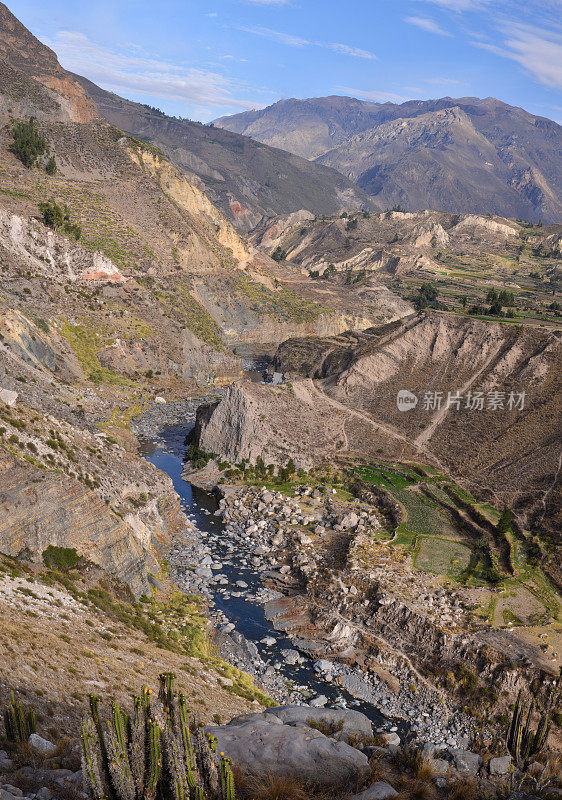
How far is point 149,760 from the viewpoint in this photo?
13094 mm

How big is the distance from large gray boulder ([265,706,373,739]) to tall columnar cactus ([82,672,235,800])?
22.9ft

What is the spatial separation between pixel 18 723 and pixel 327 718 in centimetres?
1064

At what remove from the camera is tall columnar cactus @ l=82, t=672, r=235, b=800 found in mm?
12469

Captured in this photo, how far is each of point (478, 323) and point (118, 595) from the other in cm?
5600

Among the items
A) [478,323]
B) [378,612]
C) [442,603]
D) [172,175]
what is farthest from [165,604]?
[172,175]

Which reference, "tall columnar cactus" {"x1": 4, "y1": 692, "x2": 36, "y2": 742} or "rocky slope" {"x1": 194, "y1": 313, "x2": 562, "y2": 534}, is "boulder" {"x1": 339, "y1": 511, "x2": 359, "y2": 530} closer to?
"rocky slope" {"x1": 194, "y1": 313, "x2": 562, "y2": 534}

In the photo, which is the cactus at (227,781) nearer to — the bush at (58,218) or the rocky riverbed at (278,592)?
the rocky riverbed at (278,592)

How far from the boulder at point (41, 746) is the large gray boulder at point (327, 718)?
7.25 m

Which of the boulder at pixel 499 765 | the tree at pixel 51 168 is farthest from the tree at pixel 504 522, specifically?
the tree at pixel 51 168

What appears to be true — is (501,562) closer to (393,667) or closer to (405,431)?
(393,667)

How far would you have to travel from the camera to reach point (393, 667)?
34906 mm

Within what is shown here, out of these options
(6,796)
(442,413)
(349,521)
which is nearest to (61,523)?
(6,796)

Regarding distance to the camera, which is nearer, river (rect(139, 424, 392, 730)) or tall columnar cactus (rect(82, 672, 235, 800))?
tall columnar cactus (rect(82, 672, 235, 800))

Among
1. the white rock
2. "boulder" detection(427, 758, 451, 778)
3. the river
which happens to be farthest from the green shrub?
"boulder" detection(427, 758, 451, 778)
